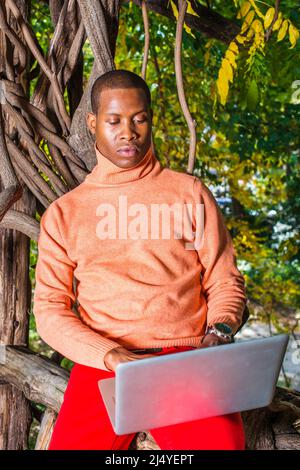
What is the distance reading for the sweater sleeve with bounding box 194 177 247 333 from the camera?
1385 millimetres

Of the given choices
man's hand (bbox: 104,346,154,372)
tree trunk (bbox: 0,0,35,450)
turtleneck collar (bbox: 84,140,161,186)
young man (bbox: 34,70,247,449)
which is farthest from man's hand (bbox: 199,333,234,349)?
tree trunk (bbox: 0,0,35,450)

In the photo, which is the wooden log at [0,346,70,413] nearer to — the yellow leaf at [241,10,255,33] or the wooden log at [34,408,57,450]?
the wooden log at [34,408,57,450]

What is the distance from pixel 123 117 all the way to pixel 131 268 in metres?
0.30

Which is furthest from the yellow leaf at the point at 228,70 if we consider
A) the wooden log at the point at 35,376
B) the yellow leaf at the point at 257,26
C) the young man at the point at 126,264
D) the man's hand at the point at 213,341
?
the wooden log at the point at 35,376

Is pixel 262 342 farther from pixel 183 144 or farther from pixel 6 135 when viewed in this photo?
pixel 183 144

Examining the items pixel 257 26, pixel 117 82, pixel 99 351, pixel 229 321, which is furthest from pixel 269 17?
pixel 99 351

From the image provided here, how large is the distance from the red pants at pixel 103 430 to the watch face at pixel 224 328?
97 millimetres

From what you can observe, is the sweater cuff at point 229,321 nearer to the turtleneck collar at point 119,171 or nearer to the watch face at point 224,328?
the watch face at point 224,328

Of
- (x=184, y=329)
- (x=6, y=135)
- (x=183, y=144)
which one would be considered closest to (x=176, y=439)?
(x=184, y=329)

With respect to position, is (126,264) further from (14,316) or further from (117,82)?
(14,316)

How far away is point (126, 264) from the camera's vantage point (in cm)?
138

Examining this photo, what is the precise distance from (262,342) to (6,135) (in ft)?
3.18

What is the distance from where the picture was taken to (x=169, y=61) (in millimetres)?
3318

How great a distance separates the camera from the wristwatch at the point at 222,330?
1305 millimetres
